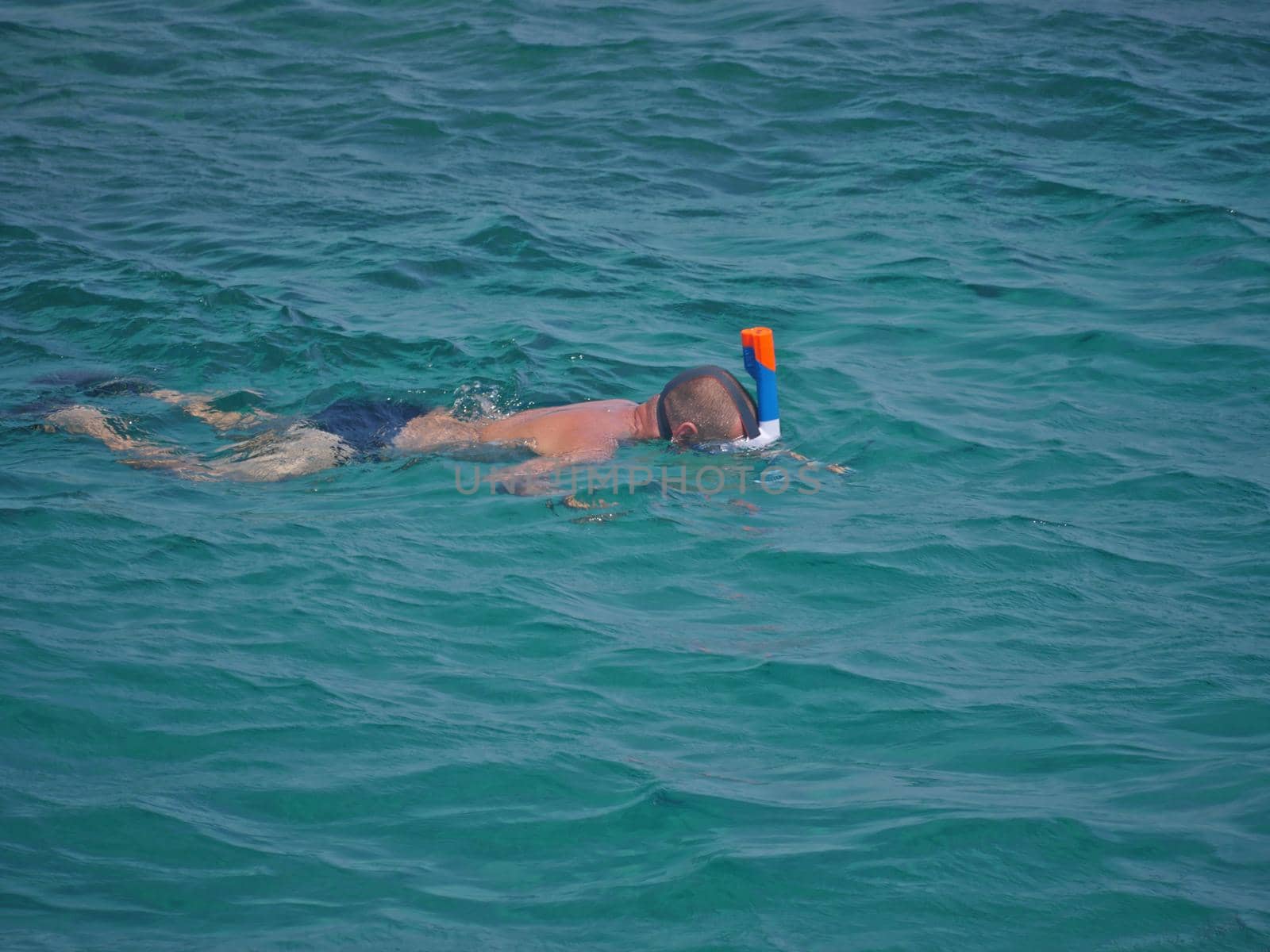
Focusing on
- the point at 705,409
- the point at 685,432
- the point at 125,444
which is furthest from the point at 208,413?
the point at 705,409

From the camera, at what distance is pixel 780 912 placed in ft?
12.9

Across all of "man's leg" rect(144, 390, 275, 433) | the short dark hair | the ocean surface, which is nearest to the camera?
the ocean surface

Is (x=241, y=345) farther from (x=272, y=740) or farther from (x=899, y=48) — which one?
(x=899, y=48)

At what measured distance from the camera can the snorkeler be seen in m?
7.23

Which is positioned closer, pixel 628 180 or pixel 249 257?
pixel 249 257

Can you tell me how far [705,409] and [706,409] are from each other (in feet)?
0.03

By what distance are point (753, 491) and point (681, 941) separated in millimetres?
3734

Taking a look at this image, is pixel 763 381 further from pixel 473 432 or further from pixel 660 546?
pixel 473 432

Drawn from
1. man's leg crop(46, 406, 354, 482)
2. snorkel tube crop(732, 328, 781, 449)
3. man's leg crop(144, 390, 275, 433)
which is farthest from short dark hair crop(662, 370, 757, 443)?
man's leg crop(144, 390, 275, 433)

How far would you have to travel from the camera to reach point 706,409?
7234mm

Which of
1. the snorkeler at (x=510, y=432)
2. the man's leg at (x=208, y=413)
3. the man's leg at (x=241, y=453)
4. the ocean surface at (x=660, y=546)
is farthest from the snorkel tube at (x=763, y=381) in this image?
the man's leg at (x=208, y=413)

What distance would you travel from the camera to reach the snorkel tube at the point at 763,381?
7.11 m

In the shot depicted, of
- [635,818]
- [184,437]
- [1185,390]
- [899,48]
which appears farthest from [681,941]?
[899,48]

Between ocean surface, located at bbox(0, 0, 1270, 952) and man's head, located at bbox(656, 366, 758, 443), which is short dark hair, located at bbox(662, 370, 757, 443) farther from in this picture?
ocean surface, located at bbox(0, 0, 1270, 952)
